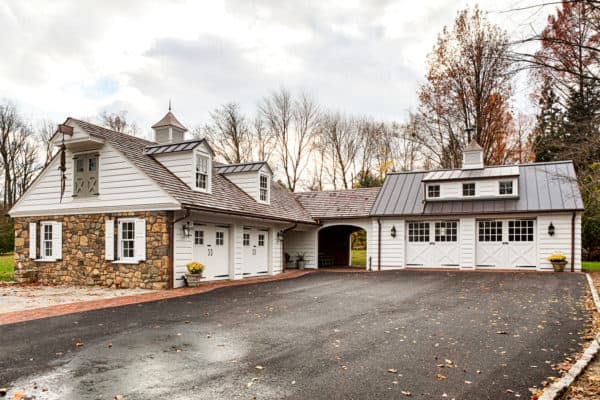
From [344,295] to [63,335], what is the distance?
697 centimetres

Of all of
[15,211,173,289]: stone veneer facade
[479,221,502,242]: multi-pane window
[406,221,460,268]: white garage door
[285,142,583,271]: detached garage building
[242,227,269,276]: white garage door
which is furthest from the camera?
[406,221,460,268]: white garage door

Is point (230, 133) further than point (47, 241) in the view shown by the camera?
Yes

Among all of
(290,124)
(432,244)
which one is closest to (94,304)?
(432,244)

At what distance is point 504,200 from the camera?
19406mm

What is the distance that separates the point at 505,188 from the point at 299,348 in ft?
53.6

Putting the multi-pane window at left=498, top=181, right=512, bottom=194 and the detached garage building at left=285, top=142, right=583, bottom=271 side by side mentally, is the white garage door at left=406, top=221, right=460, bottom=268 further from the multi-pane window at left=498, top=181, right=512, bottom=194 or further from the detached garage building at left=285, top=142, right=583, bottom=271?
the multi-pane window at left=498, top=181, right=512, bottom=194

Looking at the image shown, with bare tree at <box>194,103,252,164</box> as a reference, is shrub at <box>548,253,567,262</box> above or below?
below

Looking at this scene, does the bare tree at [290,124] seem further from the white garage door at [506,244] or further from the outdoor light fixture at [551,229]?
the outdoor light fixture at [551,229]

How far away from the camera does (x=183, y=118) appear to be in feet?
117

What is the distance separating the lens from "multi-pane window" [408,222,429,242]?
2041 cm

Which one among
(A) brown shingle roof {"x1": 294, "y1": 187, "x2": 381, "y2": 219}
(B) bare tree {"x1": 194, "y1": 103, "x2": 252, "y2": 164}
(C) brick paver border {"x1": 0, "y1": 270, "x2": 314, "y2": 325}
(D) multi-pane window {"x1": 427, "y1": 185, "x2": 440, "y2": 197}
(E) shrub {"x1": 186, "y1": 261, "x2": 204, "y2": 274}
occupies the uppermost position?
(B) bare tree {"x1": 194, "y1": 103, "x2": 252, "y2": 164}

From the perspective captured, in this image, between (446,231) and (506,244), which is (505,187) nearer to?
(506,244)

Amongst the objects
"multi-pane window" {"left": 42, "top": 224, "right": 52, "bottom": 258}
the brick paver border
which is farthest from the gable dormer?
"multi-pane window" {"left": 42, "top": 224, "right": 52, "bottom": 258}

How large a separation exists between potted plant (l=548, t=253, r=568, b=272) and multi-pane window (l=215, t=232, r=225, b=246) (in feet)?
41.8
